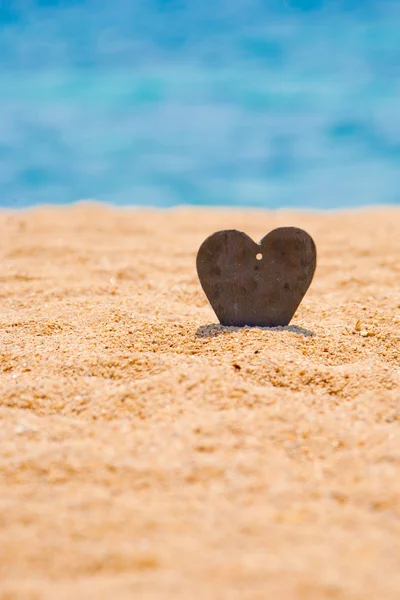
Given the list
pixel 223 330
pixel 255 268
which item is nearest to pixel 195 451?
pixel 223 330

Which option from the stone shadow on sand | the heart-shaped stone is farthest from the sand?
the heart-shaped stone

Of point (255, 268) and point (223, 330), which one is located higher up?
point (255, 268)

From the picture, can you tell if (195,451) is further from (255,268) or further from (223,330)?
(255,268)

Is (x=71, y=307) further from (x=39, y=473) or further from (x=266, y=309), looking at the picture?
(x=39, y=473)

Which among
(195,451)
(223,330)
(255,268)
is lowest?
→ (195,451)

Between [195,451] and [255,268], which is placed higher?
[255,268]

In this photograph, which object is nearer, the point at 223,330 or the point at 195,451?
the point at 195,451
